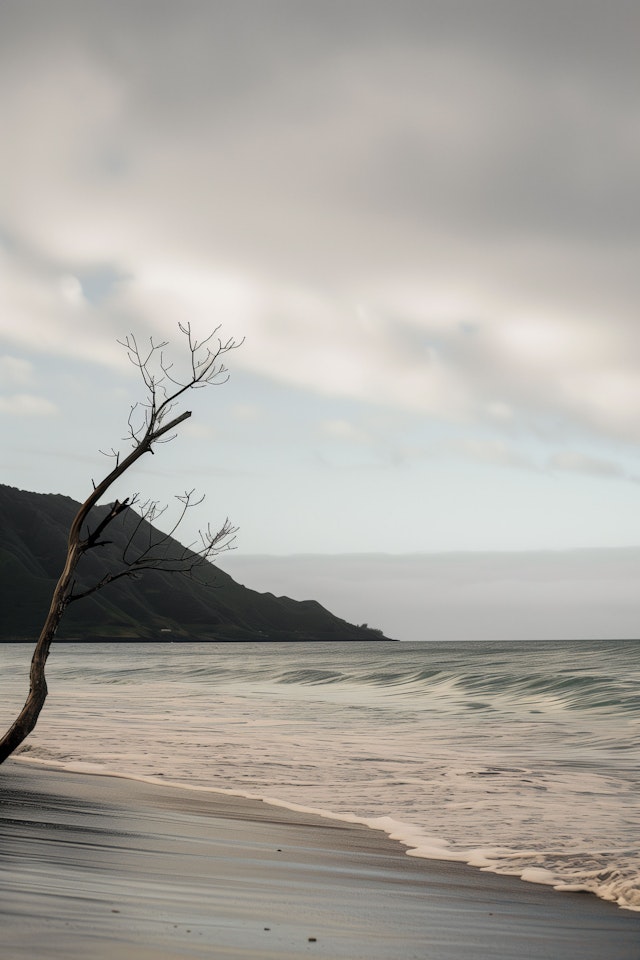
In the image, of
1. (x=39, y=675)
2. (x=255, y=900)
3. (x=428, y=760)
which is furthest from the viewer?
(x=428, y=760)

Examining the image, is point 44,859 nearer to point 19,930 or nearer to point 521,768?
point 19,930

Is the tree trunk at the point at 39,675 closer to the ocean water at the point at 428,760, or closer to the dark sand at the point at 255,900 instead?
the dark sand at the point at 255,900

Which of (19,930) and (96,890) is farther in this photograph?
(96,890)

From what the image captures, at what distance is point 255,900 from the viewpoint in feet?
18.0

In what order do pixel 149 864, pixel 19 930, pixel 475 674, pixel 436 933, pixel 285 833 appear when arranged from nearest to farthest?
pixel 19 930, pixel 436 933, pixel 149 864, pixel 285 833, pixel 475 674

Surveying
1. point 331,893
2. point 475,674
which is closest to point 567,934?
point 331,893

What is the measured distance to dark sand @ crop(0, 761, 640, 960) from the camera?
442cm

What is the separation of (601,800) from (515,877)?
4.28 meters

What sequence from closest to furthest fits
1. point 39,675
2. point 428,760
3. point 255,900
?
point 255,900 → point 39,675 → point 428,760

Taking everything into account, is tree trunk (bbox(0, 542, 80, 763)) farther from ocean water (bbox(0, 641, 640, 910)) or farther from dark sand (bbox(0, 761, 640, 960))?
ocean water (bbox(0, 641, 640, 910))

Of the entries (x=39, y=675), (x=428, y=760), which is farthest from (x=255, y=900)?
(x=428, y=760)

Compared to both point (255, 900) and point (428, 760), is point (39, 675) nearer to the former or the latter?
point (255, 900)

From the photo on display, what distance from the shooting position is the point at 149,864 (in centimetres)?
650

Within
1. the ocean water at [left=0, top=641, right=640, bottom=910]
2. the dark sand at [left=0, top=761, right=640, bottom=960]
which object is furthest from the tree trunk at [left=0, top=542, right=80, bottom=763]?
the ocean water at [left=0, top=641, right=640, bottom=910]
